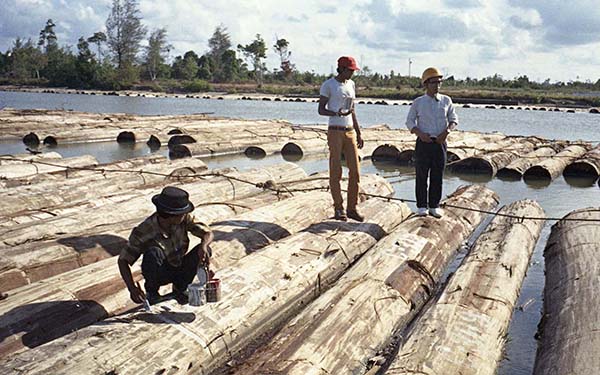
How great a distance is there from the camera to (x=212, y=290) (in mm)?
4547

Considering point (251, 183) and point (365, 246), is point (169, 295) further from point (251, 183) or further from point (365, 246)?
point (251, 183)

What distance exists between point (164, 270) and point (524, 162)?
13945 mm

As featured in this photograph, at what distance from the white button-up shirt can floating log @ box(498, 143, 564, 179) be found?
8.68 m

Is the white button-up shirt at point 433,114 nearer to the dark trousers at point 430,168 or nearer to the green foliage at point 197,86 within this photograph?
the dark trousers at point 430,168

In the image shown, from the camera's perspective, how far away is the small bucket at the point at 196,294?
4.47 meters

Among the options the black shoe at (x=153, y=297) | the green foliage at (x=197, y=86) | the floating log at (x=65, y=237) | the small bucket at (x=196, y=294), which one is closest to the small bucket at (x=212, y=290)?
the small bucket at (x=196, y=294)

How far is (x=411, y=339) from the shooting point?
4.67 meters

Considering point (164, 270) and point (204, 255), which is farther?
point (164, 270)

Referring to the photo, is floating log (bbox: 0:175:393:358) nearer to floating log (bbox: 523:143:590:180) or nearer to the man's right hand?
the man's right hand

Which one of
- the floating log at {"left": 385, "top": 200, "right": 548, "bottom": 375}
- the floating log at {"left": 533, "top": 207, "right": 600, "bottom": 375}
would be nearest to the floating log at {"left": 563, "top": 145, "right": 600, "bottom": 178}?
the floating log at {"left": 533, "top": 207, "right": 600, "bottom": 375}

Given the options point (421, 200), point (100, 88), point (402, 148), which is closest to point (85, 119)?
point (402, 148)

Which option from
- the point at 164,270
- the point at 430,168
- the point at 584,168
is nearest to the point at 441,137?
the point at 430,168

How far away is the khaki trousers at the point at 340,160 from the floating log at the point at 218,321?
69 cm

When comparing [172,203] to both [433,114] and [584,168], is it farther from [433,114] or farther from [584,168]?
[584,168]
